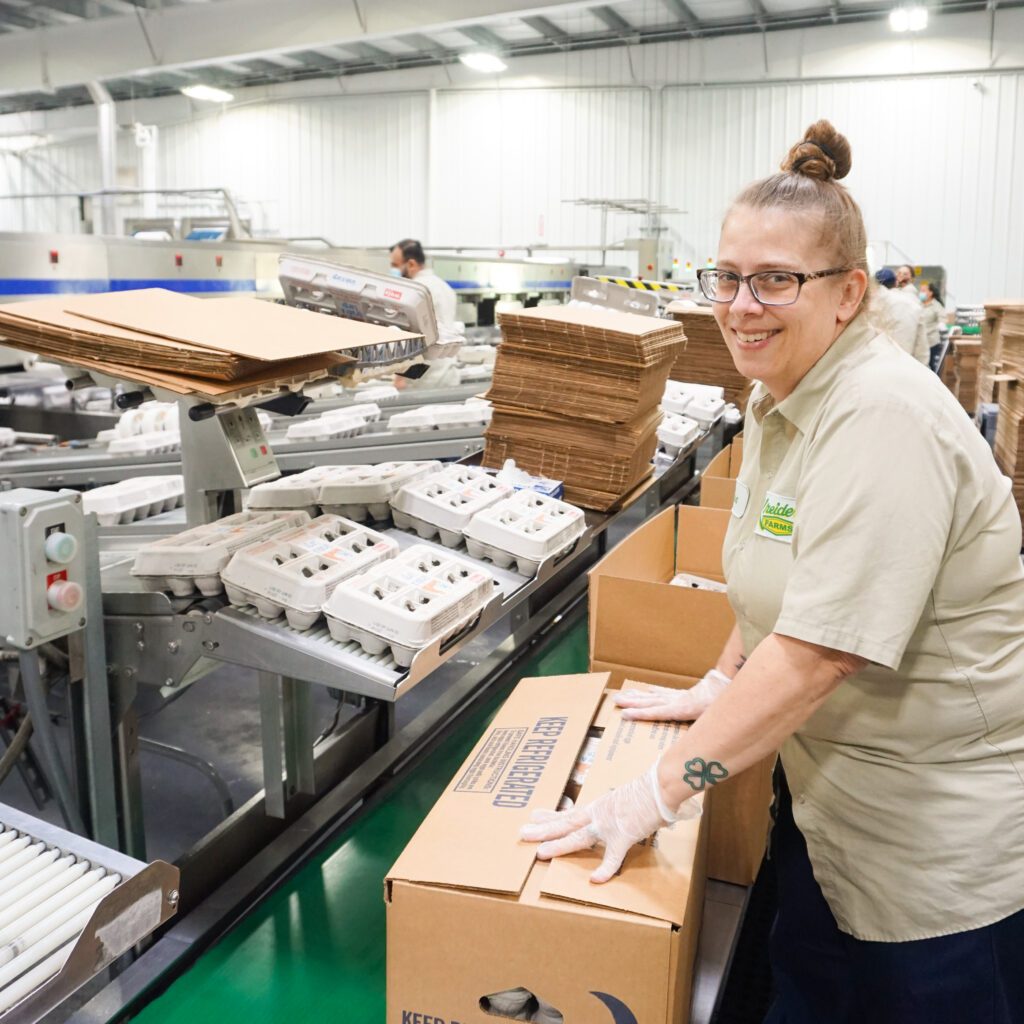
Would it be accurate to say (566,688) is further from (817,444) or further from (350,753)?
(350,753)

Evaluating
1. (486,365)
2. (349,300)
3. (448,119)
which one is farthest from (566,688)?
(448,119)

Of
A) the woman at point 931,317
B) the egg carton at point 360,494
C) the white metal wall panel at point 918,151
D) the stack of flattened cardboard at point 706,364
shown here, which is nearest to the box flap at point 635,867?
the egg carton at point 360,494

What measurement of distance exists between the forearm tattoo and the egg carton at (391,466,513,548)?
3.44 feet

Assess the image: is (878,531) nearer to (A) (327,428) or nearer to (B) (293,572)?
(B) (293,572)

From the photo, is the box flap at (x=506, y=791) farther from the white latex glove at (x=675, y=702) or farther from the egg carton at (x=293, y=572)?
the egg carton at (x=293, y=572)

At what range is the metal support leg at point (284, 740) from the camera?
210 cm

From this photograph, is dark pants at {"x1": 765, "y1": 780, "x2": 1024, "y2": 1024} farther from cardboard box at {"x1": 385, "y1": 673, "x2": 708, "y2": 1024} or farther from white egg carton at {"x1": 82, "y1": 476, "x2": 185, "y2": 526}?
white egg carton at {"x1": 82, "y1": 476, "x2": 185, "y2": 526}

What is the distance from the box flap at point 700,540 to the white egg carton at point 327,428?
1.58m

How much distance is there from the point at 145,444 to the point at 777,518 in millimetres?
2711

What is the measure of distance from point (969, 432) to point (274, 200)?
588 inches

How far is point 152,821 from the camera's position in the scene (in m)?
2.66

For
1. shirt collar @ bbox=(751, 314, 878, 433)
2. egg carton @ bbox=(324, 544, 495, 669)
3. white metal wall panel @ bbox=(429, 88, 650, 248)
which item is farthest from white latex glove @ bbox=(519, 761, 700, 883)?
white metal wall panel @ bbox=(429, 88, 650, 248)

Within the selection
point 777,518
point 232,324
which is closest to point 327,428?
point 232,324

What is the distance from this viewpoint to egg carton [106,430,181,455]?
3.38m
